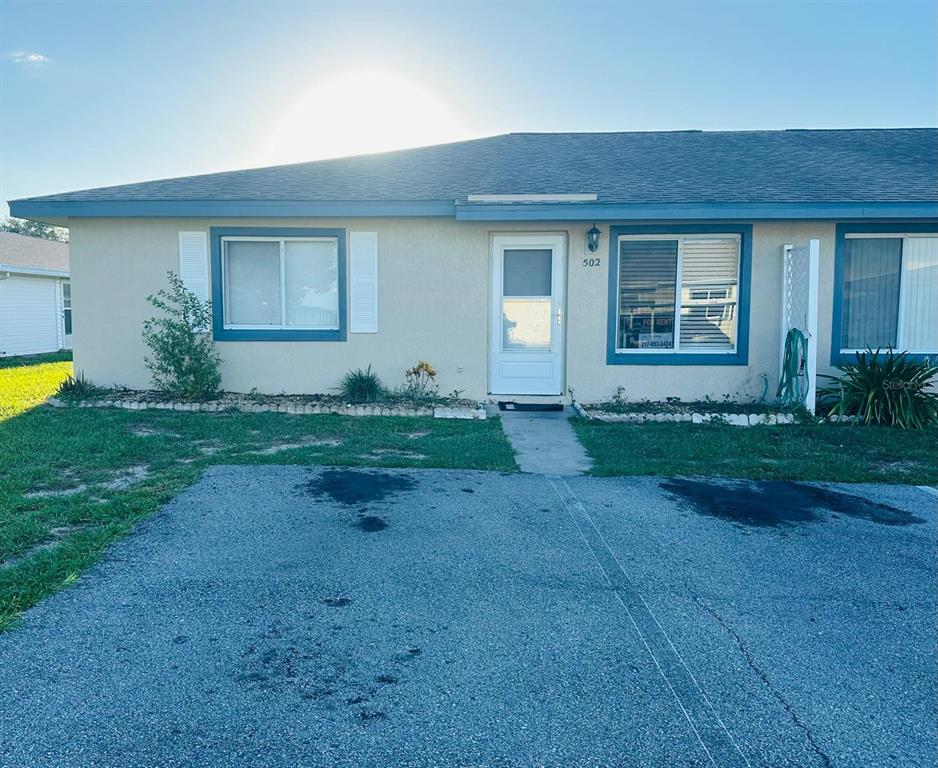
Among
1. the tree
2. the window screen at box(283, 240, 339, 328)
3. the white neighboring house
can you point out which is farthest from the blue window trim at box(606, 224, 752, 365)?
the tree

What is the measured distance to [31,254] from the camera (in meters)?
20.3

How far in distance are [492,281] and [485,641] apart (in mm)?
7059

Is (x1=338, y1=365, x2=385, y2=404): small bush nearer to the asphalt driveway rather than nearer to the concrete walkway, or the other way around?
the concrete walkway

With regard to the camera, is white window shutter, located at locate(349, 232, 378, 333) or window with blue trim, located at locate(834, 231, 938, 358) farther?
white window shutter, located at locate(349, 232, 378, 333)

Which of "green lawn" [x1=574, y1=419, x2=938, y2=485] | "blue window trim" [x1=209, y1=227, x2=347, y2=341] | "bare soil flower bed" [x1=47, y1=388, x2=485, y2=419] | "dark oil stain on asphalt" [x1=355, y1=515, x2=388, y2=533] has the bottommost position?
"dark oil stain on asphalt" [x1=355, y1=515, x2=388, y2=533]

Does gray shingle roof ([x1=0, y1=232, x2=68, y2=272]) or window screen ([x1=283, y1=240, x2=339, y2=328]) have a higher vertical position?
gray shingle roof ([x1=0, y1=232, x2=68, y2=272])

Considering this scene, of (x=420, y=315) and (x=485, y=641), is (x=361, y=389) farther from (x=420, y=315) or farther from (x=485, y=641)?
(x=485, y=641)

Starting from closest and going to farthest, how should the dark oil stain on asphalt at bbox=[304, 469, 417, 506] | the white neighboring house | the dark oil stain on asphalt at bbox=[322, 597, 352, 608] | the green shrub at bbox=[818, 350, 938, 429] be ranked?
the dark oil stain on asphalt at bbox=[322, 597, 352, 608], the dark oil stain on asphalt at bbox=[304, 469, 417, 506], the green shrub at bbox=[818, 350, 938, 429], the white neighboring house

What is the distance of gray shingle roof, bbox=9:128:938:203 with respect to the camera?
921 cm

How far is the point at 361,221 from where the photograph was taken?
9.54 meters

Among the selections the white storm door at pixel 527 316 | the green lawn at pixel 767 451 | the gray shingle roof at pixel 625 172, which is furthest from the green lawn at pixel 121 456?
the gray shingle roof at pixel 625 172

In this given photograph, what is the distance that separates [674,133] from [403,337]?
739cm

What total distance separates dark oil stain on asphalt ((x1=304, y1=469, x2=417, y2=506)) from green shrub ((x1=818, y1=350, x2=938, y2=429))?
6.17 meters

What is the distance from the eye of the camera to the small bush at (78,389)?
943 centimetres
